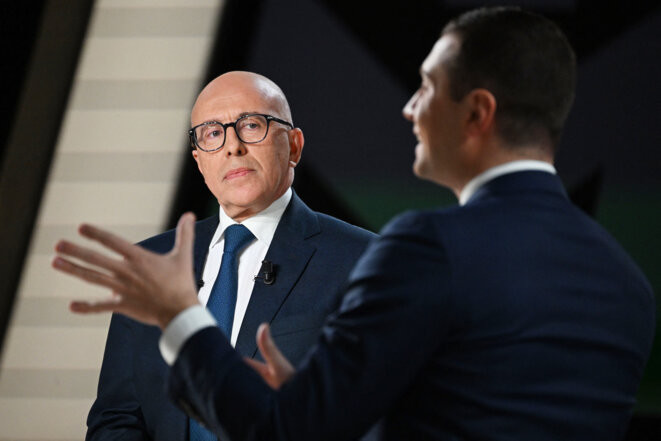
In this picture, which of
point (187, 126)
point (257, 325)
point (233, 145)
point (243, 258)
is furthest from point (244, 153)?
point (187, 126)

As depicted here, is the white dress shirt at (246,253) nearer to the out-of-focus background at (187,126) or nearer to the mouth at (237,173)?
the mouth at (237,173)

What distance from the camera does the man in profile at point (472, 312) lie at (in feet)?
3.05

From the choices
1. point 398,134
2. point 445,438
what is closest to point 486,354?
point 445,438

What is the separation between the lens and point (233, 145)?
186cm

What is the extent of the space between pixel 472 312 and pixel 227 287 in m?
0.89

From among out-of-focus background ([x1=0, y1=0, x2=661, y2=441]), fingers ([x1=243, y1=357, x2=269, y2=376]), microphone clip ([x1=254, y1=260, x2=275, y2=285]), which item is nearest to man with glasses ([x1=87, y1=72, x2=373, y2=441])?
microphone clip ([x1=254, y1=260, x2=275, y2=285])

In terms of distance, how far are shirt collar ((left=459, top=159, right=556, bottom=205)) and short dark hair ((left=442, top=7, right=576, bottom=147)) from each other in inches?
1.2

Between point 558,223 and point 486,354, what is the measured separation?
7.8 inches

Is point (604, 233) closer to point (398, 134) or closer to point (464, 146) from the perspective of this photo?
point (464, 146)

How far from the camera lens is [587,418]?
99 centimetres

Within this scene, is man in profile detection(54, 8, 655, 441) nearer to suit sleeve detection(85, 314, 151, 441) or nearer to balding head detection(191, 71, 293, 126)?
suit sleeve detection(85, 314, 151, 441)

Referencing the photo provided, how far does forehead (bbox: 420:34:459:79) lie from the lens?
1.09 m

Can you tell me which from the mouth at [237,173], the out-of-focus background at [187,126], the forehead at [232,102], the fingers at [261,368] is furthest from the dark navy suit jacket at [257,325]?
the out-of-focus background at [187,126]

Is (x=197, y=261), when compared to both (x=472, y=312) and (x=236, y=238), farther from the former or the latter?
(x=472, y=312)
